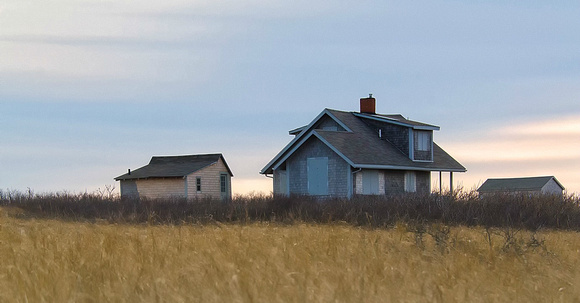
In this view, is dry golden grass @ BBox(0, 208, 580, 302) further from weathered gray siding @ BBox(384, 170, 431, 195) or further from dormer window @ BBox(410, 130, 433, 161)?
dormer window @ BBox(410, 130, 433, 161)

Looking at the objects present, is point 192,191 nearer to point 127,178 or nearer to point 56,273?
point 127,178

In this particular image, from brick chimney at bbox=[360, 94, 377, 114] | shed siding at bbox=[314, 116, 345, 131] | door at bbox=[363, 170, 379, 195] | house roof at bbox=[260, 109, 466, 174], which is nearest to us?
house roof at bbox=[260, 109, 466, 174]

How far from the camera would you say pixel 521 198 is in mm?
28719

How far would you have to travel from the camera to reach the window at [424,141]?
3968 cm

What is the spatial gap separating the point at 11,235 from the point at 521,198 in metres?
21.9

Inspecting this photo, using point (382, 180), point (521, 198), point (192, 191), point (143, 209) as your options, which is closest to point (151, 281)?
point (143, 209)

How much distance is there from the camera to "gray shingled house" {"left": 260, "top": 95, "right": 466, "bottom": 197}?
117ft

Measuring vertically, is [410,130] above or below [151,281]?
above

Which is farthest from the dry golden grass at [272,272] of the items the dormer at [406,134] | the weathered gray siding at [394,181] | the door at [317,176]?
the dormer at [406,134]

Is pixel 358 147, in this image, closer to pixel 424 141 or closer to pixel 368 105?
pixel 424 141

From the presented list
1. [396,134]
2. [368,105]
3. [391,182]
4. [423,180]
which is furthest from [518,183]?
[391,182]

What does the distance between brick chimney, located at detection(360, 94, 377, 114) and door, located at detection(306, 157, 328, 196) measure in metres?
7.55

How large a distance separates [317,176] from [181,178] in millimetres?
17148

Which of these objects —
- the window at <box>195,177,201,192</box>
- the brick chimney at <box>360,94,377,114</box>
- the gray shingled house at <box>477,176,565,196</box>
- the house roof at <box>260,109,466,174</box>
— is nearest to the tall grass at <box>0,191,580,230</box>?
the house roof at <box>260,109,466,174</box>
